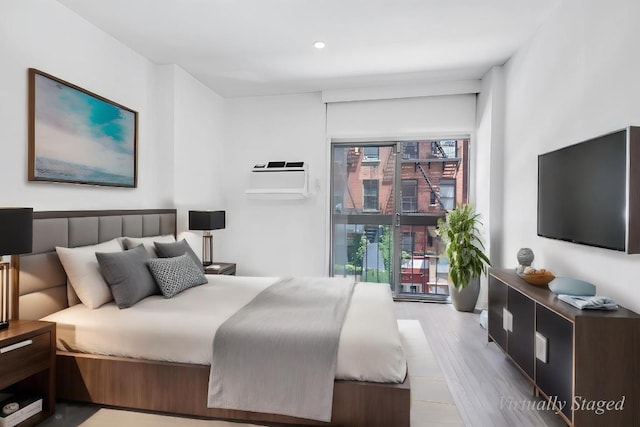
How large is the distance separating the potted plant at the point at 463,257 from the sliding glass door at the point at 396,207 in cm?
42

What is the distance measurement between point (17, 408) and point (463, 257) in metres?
3.90

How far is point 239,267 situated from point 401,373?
3.38 meters

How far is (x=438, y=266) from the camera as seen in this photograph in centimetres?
462

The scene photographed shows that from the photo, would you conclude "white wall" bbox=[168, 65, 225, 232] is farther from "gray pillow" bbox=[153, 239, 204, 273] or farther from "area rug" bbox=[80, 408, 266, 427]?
"area rug" bbox=[80, 408, 266, 427]

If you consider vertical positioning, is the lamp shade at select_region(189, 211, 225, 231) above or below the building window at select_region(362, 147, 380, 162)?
below

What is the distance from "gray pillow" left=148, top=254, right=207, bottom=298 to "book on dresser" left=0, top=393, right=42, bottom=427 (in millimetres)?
888

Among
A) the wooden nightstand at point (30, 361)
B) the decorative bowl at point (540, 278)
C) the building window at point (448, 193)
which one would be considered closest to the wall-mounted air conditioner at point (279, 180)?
the building window at point (448, 193)

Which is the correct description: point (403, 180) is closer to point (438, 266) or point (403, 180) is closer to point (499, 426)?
point (438, 266)

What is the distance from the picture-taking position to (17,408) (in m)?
1.85

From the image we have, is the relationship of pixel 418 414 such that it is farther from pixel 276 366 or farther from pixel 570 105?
pixel 570 105

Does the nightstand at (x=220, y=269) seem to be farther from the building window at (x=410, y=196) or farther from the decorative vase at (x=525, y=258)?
the decorative vase at (x=525, y=258)

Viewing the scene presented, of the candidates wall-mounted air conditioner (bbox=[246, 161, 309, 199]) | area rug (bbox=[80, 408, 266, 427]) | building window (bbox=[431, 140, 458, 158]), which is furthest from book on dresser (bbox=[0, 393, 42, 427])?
building window (bbox=[431, 140, 458, 158])

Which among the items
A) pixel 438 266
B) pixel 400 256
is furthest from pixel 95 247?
pixel 438 266

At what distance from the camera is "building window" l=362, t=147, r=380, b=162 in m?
4.71
